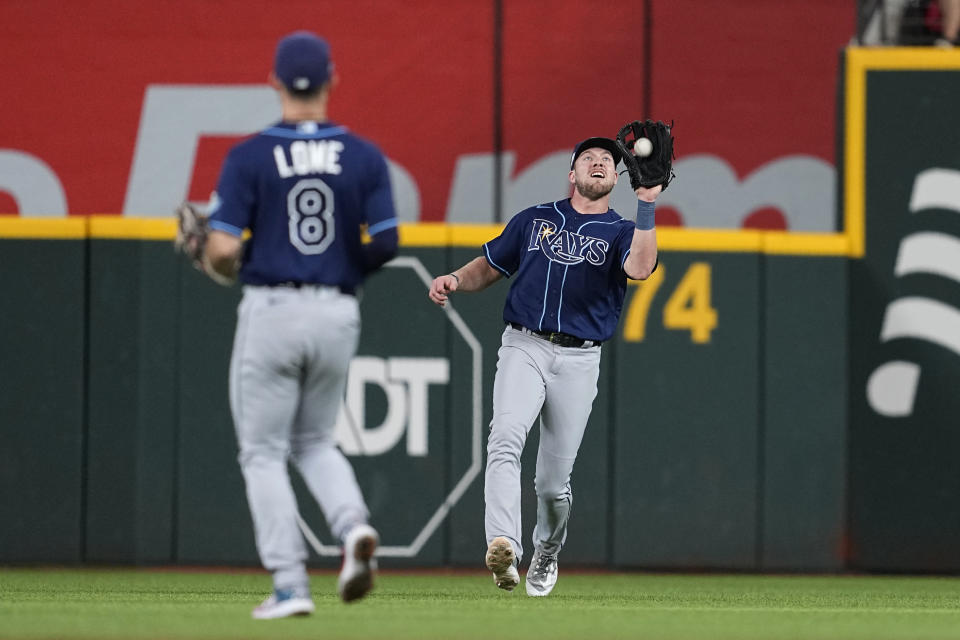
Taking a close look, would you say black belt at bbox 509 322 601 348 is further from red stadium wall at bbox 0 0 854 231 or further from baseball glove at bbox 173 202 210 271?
red stadium wall at bbox 0 0 854 231

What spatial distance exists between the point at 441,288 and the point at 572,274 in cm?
56

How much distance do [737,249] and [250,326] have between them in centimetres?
426

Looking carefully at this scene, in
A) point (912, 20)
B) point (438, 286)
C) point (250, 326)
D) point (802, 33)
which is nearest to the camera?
point (250, 326)

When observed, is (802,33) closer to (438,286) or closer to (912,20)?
(912,20)

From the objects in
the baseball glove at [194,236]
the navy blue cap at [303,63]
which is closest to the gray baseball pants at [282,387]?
the baseball glove at [194,236]

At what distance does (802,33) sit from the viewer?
12.3 metres

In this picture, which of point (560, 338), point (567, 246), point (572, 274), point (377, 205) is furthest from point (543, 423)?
point (377, 205)

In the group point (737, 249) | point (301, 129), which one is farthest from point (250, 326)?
point (737, 249)

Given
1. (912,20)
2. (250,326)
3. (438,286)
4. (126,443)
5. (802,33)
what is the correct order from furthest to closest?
(802,33), (912,20), (126,443), (438,286), (250,326)

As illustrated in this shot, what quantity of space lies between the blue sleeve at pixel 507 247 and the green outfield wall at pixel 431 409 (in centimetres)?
175

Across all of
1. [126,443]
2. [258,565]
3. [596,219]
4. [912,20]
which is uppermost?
[912,20]

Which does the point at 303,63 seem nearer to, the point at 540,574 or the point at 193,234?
the point at 193,234

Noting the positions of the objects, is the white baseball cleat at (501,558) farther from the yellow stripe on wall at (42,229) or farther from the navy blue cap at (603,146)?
the yellow stripe on wall at (42,229)

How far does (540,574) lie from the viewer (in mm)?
6793
